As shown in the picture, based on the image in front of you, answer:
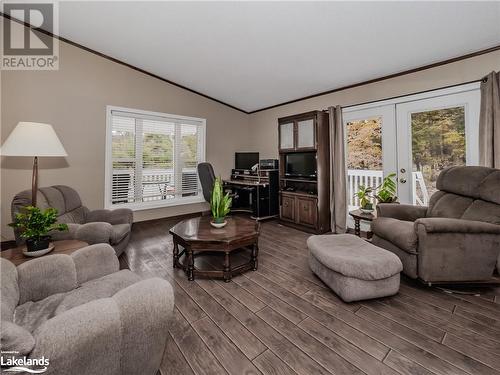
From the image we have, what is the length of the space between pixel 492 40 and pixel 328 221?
2.93 metres

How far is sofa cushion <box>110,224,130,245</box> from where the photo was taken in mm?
2457

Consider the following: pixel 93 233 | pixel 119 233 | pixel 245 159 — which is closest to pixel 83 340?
pixel 93 233

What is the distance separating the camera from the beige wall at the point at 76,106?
10.3 ft

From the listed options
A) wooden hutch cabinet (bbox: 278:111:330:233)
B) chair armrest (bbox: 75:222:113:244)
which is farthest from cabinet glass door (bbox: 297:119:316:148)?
chair armrest (bbox: 75:222:113:244)

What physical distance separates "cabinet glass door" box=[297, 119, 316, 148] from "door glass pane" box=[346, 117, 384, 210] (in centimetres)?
63

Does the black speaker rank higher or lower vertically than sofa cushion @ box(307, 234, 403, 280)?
higher

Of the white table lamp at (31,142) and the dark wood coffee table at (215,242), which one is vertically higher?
the white table lamp at (31,142)

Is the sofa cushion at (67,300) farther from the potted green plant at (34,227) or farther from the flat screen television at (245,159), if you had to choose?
the flat screen television at (245,159)

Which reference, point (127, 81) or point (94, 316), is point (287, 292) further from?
point (127, 81)

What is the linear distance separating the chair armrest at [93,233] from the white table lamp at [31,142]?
53 centimetres

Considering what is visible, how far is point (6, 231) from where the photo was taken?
315cm

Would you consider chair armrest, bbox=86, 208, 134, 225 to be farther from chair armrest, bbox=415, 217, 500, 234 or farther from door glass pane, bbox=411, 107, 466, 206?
door glass pane, bbox=411, 107, 466, 206

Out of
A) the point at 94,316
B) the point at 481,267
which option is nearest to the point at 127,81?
the point at 94,316

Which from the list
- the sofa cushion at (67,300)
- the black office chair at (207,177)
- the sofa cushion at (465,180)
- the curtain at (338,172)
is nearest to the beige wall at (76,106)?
the black office chair at (207,177)
